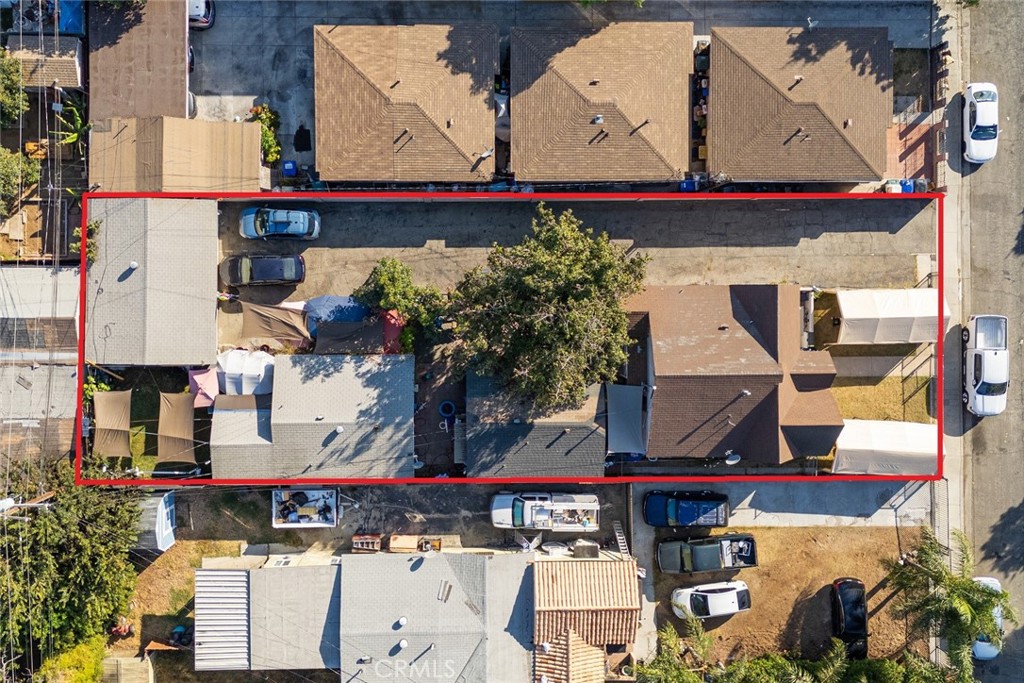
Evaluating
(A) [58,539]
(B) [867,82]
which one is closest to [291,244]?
(A) [58,539]

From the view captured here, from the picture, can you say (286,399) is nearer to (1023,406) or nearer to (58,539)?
(58,539)

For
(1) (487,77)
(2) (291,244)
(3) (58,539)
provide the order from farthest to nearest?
(2) (291,244) → (1) (487,77) → (3) (58,539)

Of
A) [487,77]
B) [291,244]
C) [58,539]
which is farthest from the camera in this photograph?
[291,244]

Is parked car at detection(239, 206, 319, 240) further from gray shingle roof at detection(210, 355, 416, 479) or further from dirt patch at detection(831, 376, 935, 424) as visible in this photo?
dirt patch at detection(831, 376, 935, 424)

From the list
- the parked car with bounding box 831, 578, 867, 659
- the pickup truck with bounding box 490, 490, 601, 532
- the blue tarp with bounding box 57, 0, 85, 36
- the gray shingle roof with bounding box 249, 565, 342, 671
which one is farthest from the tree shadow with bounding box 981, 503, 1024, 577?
the blue tarp with bounding box 57, 0, 85, 36

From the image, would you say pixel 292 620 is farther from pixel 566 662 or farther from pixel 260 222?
pixel 260 222

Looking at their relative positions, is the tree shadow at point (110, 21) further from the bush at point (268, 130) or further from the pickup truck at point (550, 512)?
the pickup truck at point (550, 512)

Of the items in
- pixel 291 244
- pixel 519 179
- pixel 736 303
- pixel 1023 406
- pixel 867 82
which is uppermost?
pixel 867 82

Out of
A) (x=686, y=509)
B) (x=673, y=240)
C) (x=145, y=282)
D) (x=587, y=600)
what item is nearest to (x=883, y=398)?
(x=686, y=509)
